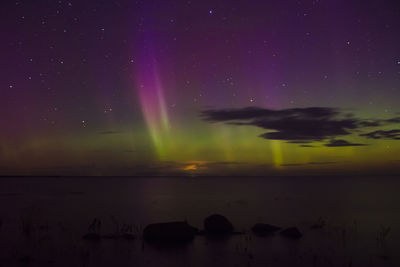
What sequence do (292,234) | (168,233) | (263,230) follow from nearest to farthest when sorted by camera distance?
(168,233) → (292,234) → (263,230)

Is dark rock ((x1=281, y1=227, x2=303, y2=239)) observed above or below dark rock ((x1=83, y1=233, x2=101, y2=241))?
above

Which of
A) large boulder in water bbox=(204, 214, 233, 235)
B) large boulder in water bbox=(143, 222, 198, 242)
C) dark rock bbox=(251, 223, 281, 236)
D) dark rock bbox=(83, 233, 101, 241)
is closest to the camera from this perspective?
large boulder in water bbox=(143, 222, 198, 242)

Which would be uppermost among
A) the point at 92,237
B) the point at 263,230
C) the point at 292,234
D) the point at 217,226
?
the point at 217,226

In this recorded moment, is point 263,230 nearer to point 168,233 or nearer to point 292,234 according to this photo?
point 292,234

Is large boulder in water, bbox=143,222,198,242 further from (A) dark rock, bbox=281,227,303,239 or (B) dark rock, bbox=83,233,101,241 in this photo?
(A) dark rock, bbox=281,227,303,239

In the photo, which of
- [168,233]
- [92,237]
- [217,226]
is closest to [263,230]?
[217,226]

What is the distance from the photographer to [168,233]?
25578mm

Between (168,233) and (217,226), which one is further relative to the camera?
(217,226)

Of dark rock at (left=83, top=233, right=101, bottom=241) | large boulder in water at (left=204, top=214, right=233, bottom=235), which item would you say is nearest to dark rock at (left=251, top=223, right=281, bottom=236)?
large boulder in water at (left=204, top=214, right=233, bottom=235)

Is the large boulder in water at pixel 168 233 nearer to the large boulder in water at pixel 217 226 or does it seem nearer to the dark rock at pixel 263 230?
the large boulder in water at pixel 217 226

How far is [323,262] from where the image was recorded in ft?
67.2

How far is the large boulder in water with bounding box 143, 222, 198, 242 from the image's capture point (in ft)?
83.3

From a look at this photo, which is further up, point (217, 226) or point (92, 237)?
point (217, 226)

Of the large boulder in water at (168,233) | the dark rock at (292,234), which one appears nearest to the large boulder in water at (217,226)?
the large boulder in water at (168,233)
